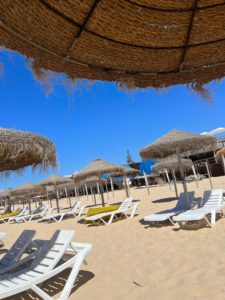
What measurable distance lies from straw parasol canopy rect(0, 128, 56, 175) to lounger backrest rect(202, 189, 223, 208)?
4634 mm

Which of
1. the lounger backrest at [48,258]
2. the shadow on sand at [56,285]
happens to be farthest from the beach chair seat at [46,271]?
the shadow on sand at [56,285]

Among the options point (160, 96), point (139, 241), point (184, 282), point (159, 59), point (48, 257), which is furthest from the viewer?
point (139, 241)

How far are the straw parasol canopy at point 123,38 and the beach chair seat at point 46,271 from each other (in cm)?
241

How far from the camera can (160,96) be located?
7.62 ft

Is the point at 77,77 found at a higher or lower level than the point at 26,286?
higher

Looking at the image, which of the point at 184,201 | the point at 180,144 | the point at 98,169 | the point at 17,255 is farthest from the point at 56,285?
the point at 98,169

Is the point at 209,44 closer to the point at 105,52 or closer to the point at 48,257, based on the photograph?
the point at 105,52

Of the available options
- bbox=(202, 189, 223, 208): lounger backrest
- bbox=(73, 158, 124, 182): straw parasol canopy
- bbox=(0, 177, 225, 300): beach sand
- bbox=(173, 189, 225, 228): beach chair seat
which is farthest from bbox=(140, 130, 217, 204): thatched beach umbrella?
bbox=(73, 158, 124, 182): straw parasol canopy

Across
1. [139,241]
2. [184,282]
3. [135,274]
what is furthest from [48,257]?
[139,241]

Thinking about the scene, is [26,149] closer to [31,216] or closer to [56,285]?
[56,285]

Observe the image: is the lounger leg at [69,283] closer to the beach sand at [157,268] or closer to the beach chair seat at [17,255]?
the beach sand at [157,268]

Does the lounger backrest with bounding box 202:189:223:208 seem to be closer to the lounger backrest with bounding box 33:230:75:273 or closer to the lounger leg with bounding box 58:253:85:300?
the lounger backrest with bounding box 33:230:75:273

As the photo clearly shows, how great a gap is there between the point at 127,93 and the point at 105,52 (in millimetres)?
403

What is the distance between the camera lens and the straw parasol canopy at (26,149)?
132 inches
